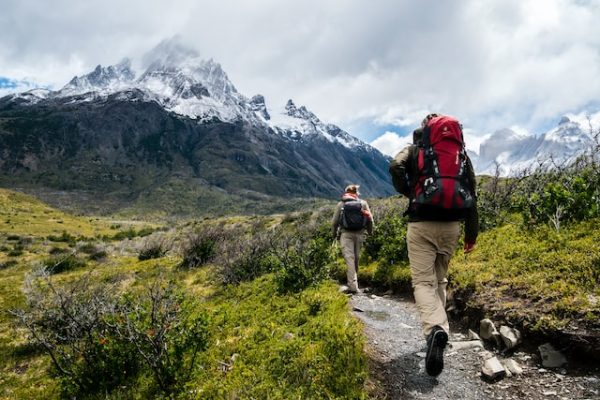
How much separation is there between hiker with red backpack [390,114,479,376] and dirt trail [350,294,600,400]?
31 centimetres

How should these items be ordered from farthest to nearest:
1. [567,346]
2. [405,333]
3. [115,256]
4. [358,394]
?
[115,256] < [405,333] < [567,346] < [358,394]

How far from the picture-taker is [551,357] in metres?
5.02

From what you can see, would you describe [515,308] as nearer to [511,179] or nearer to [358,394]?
[358,394]

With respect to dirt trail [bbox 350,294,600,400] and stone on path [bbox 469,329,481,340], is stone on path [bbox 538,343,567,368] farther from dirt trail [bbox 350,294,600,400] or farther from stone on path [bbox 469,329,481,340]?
stone on path [bbox 469,329,481,340]

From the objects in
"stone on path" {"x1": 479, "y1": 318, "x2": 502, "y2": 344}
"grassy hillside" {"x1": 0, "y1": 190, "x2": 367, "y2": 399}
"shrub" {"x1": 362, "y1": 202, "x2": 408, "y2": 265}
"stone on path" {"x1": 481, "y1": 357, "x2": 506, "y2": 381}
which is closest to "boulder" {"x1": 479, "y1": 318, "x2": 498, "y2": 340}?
"stone on path" {"x1": 479, "y1": 318, "x2": 502, "y2": 344}

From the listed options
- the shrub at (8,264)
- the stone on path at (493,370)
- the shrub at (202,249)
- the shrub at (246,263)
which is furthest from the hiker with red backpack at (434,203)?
the shrub at (8,264)

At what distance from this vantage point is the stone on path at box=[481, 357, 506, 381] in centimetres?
485

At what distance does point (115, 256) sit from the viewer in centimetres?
2972

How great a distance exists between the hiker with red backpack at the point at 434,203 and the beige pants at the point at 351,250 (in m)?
4.57

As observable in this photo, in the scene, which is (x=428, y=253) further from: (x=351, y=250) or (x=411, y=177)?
(x=351, y=250)

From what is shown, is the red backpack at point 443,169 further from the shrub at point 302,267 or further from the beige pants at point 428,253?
the shrub at point 302,267

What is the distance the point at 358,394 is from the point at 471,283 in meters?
4.12

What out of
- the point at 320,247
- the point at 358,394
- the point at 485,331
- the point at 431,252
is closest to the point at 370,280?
the point at 320,247

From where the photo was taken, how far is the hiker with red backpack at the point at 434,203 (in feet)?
16.5
